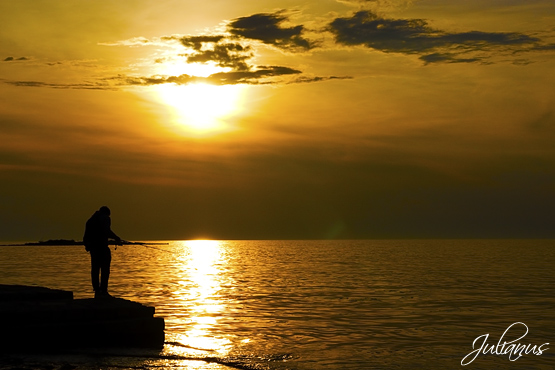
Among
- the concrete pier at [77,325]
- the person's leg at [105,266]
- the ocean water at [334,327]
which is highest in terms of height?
the person's leg at [105,266]

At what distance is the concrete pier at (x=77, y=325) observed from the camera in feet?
47.8

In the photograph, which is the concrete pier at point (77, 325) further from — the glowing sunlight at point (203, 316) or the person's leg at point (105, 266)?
the glowing sunlight at point (203, 316)

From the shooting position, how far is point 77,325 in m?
15.1

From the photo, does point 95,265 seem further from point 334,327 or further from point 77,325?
point 334,327

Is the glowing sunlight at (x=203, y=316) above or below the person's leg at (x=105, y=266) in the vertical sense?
below

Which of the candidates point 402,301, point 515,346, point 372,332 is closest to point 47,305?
point 372,332

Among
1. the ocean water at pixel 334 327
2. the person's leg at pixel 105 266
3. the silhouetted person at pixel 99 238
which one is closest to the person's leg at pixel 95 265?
the silhouetted person at pixel 99 238

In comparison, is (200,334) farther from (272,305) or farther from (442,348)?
(272,305)

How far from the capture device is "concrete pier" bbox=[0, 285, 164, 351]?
14.6 meters

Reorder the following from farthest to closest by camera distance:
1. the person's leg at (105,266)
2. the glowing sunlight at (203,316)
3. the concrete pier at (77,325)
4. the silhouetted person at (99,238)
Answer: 1. the glowing sunlight at (203,316)
2. the person's leg at (105,266)
3. the silhouetted person at (99,238)
4. the concrete pier at (77,325)

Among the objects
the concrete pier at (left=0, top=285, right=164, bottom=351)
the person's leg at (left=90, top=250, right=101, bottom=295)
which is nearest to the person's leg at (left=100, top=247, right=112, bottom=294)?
the person's leg at (left=90, top=250, right=101, bottom=295)

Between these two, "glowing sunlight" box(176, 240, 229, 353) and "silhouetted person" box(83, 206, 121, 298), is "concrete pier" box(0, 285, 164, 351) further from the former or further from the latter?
"glowing sunlight" box(176, 240, 229, 353)

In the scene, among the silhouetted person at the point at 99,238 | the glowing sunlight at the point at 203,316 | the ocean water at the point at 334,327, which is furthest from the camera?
the glowing sunlight at the point at 203,316

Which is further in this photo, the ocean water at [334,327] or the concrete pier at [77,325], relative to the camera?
the ocean water at [334,327]
